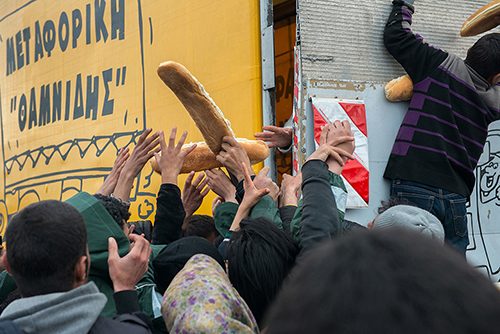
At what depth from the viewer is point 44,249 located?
1.46 meters

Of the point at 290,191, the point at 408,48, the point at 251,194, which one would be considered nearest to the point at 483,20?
→ the point at 408,48

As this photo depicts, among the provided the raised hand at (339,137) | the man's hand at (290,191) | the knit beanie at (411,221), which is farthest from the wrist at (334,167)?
the man's hand at (290,191)

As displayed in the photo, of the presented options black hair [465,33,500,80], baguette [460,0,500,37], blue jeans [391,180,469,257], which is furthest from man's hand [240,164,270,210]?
baguette [460,0,500,37]

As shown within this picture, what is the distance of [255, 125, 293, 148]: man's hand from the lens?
118 inches

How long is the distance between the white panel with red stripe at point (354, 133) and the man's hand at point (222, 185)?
16.5 inches

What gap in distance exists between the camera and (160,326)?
6.09ft

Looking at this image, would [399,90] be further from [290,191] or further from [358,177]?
[290,191]

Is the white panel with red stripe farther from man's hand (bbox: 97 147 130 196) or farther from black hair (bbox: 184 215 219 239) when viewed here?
man's hand (bbox: 97 147 130 196)

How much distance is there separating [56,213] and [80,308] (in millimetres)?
223

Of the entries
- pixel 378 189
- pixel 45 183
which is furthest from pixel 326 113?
pixel 45 183

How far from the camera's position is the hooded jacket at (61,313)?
1388 millimetres

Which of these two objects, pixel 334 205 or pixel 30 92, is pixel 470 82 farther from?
pixel 30 92

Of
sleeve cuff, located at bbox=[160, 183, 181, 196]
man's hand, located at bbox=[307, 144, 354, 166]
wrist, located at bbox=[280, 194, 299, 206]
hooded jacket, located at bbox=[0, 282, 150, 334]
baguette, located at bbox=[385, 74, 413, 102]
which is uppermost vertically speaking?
baguette, located at bbox=[385, 74, 413, 102]

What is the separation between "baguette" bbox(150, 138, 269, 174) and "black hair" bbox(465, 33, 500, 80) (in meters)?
1.00
